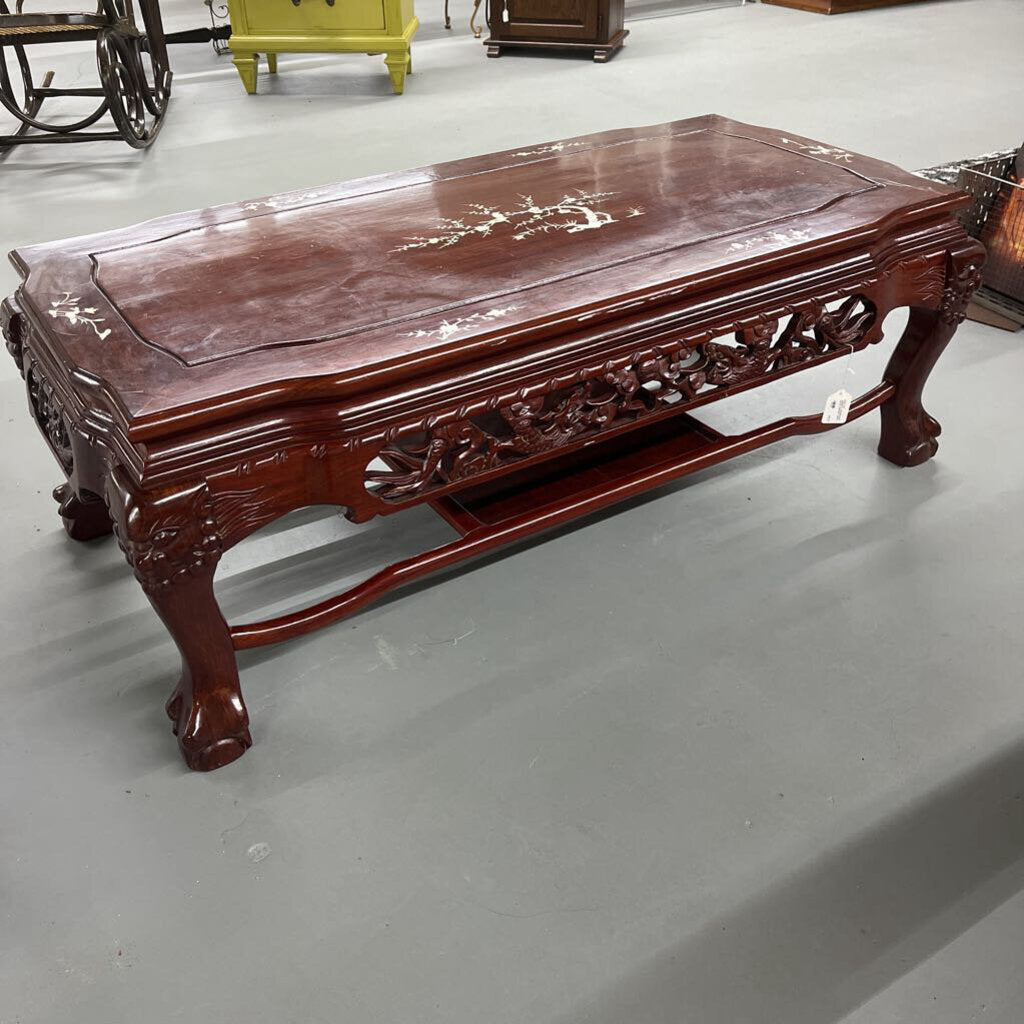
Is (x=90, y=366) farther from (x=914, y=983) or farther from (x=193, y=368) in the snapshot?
(x=914, y=983)

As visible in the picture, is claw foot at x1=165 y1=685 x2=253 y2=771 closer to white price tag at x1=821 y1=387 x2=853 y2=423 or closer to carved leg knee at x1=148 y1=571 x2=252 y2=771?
carved leg knee at x1=148 y1=571 x2=252 y2=771

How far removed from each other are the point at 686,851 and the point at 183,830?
2.43ft

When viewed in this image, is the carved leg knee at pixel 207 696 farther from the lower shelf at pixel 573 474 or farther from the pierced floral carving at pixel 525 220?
the pierced floral carving at pixel 525 220

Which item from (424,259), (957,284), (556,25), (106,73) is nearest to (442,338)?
(424,259)

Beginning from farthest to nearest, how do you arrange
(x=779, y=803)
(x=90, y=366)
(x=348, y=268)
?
(x=348, y=268)
(x=779, y=803)
(x=90, y=366)

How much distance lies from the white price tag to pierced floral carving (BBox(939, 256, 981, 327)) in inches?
10.3

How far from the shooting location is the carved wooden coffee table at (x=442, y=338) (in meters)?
1.40

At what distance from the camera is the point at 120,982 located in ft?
4.30

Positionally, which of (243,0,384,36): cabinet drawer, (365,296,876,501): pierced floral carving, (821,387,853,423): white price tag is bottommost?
(821,387,853,423): white price tag

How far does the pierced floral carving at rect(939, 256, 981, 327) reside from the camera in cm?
197

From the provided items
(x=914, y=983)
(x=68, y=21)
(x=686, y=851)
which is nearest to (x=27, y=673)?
(x=686, y=851)

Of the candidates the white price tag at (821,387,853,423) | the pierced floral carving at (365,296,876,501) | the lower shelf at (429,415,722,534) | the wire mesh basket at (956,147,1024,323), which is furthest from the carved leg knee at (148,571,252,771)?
the wire mesh basket at (956,147,1024,323)

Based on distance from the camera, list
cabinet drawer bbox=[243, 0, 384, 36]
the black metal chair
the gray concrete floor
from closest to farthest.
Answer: the gray concrete floor < the black metal chair < cabinet drawer bbox=[243, 0, 384, 36]

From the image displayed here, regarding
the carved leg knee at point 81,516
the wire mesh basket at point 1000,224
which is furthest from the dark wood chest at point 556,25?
the carved leg knee at point 81,516
